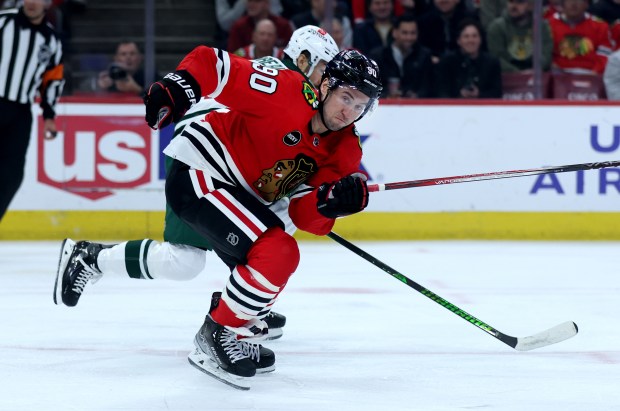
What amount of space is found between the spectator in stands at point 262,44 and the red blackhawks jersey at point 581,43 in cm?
153

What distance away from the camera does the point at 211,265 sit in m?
5.14

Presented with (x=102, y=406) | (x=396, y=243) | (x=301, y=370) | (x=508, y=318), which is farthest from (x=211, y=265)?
(x=102, y=406)

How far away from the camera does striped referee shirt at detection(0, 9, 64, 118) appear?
5305 millimetres

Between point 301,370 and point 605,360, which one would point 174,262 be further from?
point 605,360

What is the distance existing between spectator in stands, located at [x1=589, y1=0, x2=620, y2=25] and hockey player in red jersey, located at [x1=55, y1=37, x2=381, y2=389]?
12.5 feet

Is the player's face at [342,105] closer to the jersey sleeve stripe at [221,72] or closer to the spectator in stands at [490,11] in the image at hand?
the jersey sleeve stripe at [221,72]

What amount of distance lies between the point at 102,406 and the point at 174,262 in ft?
2.41

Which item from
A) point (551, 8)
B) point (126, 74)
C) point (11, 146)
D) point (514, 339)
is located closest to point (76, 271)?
point (514, 339)

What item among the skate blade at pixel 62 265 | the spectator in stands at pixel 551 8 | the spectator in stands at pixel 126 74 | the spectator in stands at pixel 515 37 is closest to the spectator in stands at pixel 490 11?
the spectator in stands at pixel 515 37

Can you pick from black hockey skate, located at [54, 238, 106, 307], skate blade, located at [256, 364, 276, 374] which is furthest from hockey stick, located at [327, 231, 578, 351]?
black hockey skate, located at [54, 238, 106, 307]

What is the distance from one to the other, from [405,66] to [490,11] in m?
0.55

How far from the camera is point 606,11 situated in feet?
21.1

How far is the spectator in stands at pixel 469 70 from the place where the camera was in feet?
20.1

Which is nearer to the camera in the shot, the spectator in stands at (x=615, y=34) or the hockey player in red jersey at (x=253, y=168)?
the hockey player in red jersey at (x=253, y=168)
